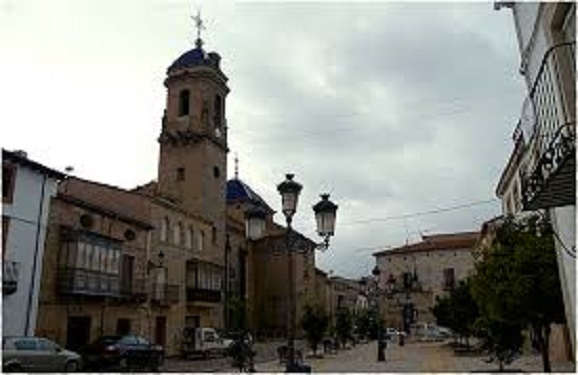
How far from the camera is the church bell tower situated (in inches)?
1688

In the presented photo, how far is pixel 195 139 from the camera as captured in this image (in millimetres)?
42906

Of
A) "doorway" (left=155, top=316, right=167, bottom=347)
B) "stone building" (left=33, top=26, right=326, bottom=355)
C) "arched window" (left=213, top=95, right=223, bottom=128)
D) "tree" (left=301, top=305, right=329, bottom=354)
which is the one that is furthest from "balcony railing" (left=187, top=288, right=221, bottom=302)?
"arched window" (left=213, top=95, right=223, bottom=128)

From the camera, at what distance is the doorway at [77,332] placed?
2586cm

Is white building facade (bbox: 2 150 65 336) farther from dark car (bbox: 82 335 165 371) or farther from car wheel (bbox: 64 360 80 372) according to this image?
car wheel (bbox: 64 360 80 372)

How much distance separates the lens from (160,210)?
112 feet

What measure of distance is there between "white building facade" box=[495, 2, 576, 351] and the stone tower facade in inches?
1350

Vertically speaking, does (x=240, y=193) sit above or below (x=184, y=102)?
below

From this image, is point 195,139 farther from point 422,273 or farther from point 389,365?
point 422,273

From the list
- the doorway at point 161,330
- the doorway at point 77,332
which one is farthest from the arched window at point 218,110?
the doorway at point 77,332

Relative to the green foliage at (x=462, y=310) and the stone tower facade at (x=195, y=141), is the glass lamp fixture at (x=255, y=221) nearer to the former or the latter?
the green foliage at (x=462, y=310)

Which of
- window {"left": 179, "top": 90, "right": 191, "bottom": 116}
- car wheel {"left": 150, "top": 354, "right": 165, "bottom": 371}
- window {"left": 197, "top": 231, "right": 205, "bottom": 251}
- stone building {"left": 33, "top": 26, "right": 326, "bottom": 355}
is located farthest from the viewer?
window {"left": 179, "top": 90, "right": 191, "bottom": 116}

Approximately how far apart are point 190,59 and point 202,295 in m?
16.8

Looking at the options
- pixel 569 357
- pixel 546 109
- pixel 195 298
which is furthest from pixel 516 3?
pixel 195 298

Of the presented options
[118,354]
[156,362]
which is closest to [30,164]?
[118,354]
